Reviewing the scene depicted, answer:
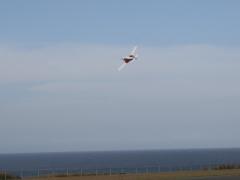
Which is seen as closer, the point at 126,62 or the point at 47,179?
the point at 126,62

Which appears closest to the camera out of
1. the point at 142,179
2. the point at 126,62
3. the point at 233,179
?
the point at 126,62

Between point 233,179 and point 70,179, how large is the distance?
54.8 feet

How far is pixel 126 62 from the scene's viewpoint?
38.2 m

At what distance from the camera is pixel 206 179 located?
55.5 meters

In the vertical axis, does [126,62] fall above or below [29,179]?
above

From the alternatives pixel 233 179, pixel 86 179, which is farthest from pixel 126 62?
pixel 86 179

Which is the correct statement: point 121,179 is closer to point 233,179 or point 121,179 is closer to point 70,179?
point 70,179

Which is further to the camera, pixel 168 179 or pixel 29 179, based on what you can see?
pixel 29 179

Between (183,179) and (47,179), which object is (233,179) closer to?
(183,179)

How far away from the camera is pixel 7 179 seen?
197 ft

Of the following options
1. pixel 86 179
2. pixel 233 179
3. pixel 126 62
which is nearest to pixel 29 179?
pixel 86 179

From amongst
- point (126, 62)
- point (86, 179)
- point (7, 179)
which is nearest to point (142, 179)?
point (86, 179)

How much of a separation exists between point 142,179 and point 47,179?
980cm

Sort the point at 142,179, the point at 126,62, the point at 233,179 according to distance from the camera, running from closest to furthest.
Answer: the point at 126,62 → the point at 233,179 → the point at 142,179
